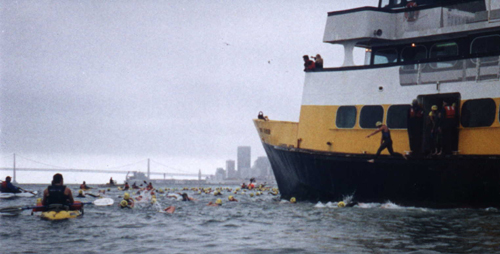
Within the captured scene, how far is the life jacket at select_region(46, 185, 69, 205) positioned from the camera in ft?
57.9

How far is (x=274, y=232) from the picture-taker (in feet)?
47.3

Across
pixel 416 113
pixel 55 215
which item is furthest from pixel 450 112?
pixel 55 215

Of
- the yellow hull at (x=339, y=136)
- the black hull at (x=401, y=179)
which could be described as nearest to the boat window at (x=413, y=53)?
the yellow hull at (x=339, y=136)

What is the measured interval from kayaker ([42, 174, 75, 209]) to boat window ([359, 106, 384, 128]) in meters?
10.0

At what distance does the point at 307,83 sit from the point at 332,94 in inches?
52.5

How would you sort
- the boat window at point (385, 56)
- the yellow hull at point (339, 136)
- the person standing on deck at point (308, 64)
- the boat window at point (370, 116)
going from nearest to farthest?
the yellow hull at point (339, 136), the boat window at point (370, 116), the boat window at point (385, 56), the person standing on deck at point (308, 64)

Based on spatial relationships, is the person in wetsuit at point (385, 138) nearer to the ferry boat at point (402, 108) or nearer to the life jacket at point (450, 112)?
the ferry boat at point (402, 108)

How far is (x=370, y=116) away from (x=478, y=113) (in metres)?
3.65

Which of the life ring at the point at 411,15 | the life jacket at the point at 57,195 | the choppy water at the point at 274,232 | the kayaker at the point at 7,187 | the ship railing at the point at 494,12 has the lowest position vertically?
the choppy water at the point at 274,232

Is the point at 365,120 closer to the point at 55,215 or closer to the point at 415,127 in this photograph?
the point at 415,127

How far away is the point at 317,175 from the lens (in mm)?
20172

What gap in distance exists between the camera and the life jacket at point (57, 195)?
1766 cm

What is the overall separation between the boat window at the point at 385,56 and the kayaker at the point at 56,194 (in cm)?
1182

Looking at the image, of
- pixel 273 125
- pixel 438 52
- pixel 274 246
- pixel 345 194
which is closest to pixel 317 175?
pixel 345 194
